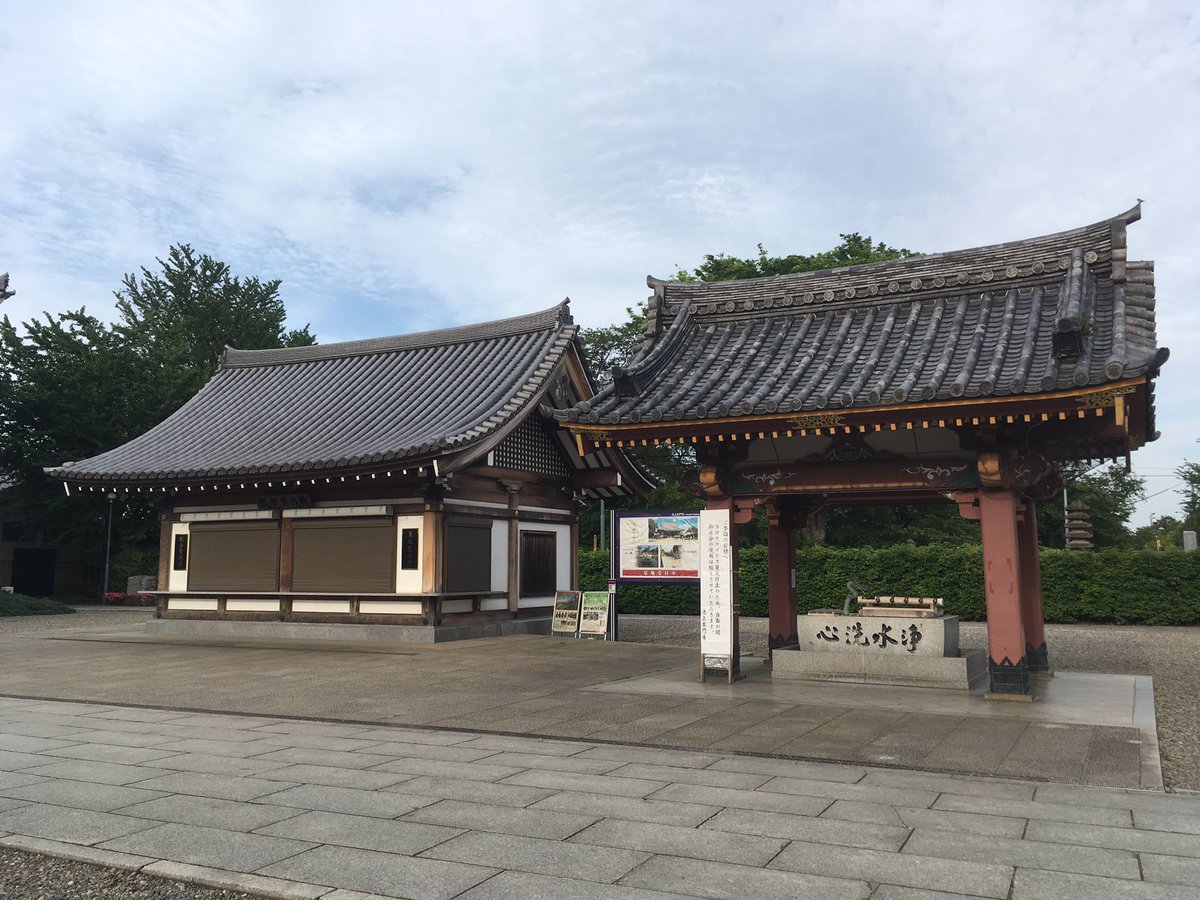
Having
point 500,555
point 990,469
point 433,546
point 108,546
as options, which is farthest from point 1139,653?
point 108,546

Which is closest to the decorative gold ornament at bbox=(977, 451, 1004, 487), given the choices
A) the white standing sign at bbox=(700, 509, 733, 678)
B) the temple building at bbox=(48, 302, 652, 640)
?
the white standing sign at bbox=(700, 509, 733, 678)

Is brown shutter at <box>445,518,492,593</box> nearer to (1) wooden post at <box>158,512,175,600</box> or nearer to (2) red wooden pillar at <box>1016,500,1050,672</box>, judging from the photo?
(1) wooden post at <box>158,512,175,600</box>

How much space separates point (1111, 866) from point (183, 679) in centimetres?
1203

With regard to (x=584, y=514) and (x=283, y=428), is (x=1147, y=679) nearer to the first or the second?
(x=283, y=428)

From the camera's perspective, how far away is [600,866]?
487 centimetres

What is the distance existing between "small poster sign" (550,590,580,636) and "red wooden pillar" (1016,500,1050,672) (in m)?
9.16

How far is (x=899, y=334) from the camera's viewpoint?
12.5 metres

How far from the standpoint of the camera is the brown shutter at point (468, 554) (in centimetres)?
1869

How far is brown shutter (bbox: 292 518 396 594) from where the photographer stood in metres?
18.9

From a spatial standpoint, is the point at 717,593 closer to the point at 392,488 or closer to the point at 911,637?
the point at 911,637

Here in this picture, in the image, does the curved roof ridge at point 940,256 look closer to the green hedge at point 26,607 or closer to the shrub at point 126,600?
the green hedge at point 26,607

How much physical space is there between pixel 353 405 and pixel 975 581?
18149 mm

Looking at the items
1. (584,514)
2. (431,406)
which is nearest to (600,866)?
(431,406)

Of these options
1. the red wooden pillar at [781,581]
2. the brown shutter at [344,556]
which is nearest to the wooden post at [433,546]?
the brown shutter at [344,556]
